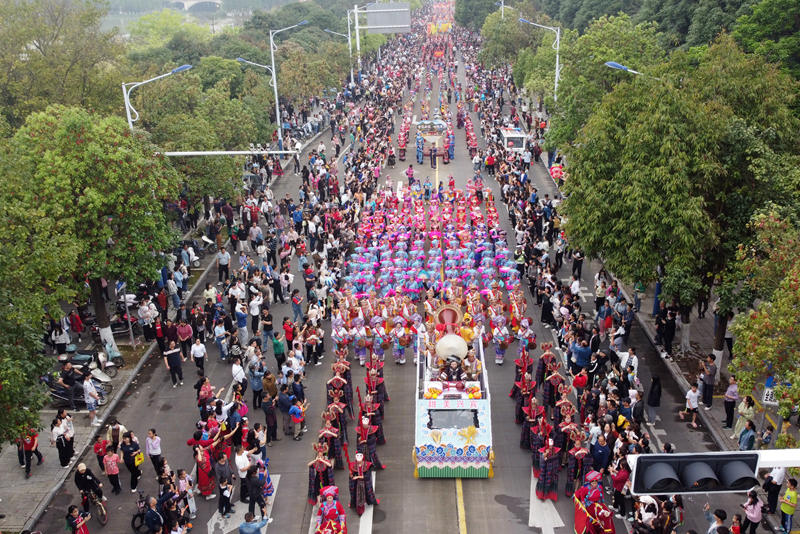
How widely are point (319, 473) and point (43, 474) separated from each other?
21.9 ft

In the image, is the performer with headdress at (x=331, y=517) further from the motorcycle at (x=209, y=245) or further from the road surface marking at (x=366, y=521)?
the motorcycle at (x=209, y=245)

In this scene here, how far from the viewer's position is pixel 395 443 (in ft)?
55.4

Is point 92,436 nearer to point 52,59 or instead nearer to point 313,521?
point 313,521

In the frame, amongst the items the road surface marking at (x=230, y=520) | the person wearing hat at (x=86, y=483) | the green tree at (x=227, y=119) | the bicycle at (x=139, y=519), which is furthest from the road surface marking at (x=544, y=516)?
the green tree at (x=227, y=119)

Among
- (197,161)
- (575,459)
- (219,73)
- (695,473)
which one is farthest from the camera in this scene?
(219,73)

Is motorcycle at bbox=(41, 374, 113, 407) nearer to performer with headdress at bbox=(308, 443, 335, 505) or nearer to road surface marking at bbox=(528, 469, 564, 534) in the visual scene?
performer with headdress at bbox=(308, 443, 335, 505)

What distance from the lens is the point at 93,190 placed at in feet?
62.8

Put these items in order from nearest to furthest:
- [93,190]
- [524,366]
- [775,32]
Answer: [524,366], [93,190], [775,32]

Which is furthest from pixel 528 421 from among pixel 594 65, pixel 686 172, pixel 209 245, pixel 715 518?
pixel 594 65

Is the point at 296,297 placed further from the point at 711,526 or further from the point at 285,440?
the point at 711,526

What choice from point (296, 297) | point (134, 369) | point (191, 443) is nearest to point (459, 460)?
point (191, 443)

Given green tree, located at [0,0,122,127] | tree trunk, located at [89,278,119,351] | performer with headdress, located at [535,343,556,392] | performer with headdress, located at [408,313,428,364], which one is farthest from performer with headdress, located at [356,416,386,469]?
green tree, located at [0,0,122,127]

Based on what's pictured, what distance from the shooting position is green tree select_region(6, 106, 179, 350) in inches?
748

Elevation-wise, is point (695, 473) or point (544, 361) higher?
point (695, 473)
